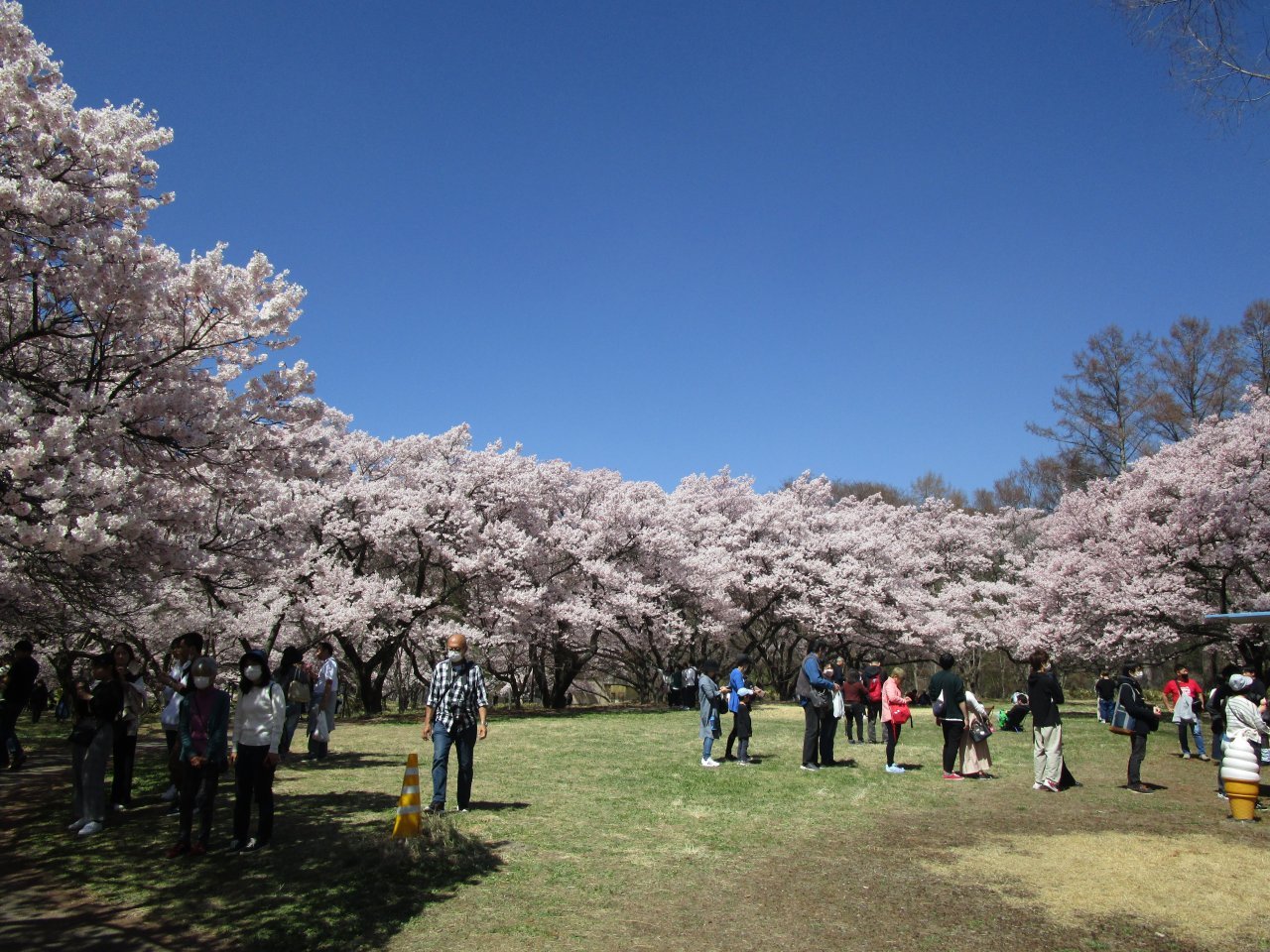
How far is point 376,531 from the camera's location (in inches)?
888

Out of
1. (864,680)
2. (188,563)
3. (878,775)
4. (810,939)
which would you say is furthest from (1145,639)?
(188,563)

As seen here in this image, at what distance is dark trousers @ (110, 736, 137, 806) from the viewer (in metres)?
8.20

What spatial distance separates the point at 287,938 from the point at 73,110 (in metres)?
7.48

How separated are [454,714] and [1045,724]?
24.8 ft

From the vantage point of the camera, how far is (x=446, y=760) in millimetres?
8016

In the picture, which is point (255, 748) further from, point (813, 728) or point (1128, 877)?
point (813, 728)

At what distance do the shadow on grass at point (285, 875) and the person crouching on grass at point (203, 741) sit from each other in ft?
1.37

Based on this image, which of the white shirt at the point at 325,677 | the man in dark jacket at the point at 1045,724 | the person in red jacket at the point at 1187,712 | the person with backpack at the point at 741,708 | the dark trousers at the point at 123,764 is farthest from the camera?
the person in red jacket at the point at 1187,712

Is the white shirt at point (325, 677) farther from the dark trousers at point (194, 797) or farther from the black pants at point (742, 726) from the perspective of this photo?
the black pants at point (742, 726)

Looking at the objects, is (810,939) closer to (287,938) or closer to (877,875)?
(877,875)

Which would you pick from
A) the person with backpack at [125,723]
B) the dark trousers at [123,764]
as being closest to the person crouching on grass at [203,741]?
the person with backpack at [125,723]

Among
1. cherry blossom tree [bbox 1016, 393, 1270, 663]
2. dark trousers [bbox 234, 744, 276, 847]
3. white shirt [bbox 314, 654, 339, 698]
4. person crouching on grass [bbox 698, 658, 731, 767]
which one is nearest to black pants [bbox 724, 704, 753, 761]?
person crouching on grass [bbox 698, 658, 731, 767]

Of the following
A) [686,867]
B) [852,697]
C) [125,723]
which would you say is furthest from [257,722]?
[852,697]

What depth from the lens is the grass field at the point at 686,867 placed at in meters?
4.97
